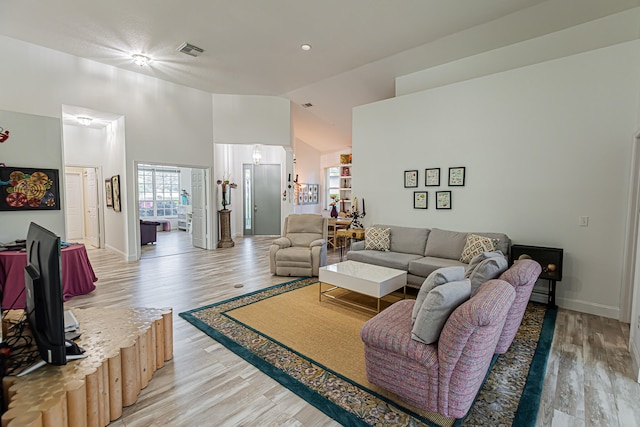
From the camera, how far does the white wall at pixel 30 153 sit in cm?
434

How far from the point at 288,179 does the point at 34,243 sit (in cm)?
653

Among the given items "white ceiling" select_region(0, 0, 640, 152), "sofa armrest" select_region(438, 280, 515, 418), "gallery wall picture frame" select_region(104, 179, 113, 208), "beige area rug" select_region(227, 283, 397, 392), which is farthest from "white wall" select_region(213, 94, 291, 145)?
"sofa armrest" select_region(438, 280, 515, 418)

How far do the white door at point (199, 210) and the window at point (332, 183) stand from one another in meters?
4.68

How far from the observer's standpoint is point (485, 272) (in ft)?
7.94

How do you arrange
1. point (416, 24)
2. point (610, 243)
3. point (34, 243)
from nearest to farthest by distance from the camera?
point (34, 243) < point (610, 243) < point (416, 24)

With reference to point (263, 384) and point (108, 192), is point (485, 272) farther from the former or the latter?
point (108, 192)

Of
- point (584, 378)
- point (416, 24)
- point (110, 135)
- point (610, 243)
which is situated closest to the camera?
point (584, 378)

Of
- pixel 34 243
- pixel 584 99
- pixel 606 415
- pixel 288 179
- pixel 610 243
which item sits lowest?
pixel 606 415

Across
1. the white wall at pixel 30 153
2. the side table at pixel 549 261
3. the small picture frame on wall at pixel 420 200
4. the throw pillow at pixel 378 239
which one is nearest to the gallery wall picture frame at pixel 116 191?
the white wall at pixel 30 153

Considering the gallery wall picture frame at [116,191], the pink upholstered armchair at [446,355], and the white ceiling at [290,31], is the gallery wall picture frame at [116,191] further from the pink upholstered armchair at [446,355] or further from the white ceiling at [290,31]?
the pink upholstered armchair at [446,355]

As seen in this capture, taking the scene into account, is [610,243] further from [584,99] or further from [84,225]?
[84,225]

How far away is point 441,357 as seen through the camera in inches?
70.7

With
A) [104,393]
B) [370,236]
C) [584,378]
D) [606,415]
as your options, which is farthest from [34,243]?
[370,236]

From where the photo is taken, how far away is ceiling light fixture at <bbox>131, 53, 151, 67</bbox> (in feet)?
16.8
